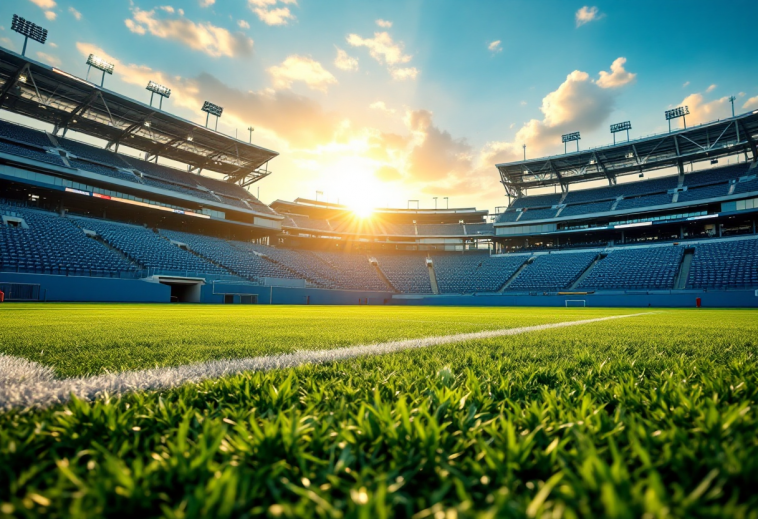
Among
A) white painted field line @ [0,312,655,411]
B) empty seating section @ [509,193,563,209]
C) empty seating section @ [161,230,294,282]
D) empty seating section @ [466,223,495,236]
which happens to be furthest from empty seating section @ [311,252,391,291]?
white painted field line @ [0,312,655,411]

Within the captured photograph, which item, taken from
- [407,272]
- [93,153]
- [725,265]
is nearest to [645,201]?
[725,265]

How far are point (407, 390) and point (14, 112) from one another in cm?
4369

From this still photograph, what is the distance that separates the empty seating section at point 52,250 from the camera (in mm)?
18609

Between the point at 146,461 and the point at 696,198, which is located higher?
the point at 696,198

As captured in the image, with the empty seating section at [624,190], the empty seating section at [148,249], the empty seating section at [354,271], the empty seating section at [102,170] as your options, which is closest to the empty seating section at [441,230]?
the empty seating section at [354,271]

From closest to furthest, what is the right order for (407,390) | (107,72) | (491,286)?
(407,390)
(107,72)
(491,286)

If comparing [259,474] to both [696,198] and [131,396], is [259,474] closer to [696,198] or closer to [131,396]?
[131,396]

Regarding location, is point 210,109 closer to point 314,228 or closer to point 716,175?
point 314,228

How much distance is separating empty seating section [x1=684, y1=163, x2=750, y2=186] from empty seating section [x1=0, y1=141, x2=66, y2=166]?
58417mm

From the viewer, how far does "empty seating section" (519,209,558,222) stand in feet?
142

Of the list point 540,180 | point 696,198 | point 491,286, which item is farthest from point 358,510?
point 540,180

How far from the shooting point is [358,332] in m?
5.36

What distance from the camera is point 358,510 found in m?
Result: 0.61

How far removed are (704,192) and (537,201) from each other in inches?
645
